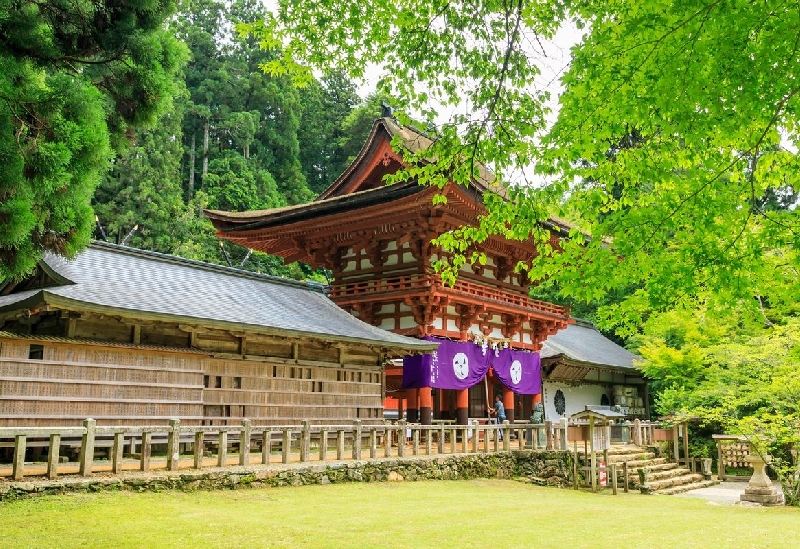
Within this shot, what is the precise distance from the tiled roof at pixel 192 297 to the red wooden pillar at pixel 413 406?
13.8 ft

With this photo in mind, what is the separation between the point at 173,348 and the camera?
14195 millimetres

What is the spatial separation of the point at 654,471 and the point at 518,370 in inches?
214

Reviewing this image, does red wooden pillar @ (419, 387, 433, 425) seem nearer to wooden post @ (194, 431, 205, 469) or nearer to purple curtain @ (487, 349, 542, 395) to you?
purple curtain @ (487, 349, 542, 395)

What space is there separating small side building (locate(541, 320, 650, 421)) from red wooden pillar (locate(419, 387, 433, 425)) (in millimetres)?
7743

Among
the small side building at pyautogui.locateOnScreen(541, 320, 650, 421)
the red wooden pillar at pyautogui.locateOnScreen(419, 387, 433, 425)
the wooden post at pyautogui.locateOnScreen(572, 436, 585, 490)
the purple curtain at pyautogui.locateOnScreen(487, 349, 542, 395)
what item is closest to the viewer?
the wooden post at pyautogui.locateOnScreen(572, 436, 585, 490)

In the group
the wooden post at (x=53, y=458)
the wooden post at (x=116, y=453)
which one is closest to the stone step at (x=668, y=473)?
the wooden post at (x=116, y=453)

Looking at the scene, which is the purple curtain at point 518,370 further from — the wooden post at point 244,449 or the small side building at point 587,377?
the wooden post at point 244,449

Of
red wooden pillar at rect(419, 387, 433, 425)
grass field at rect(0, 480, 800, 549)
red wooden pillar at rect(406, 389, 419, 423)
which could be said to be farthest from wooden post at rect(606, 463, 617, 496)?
red wooden pillar at rect(406, 389, 419, 423)

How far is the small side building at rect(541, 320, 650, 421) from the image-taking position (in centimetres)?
2806

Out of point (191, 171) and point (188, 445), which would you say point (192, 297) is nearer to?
point (188, 445)

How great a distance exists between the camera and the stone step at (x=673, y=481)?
18.9 meters

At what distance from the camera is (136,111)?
784 cm

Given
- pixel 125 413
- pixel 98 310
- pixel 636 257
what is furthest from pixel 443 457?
pixel 636 257

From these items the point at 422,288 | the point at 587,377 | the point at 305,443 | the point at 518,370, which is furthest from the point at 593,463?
the point at 587,377
